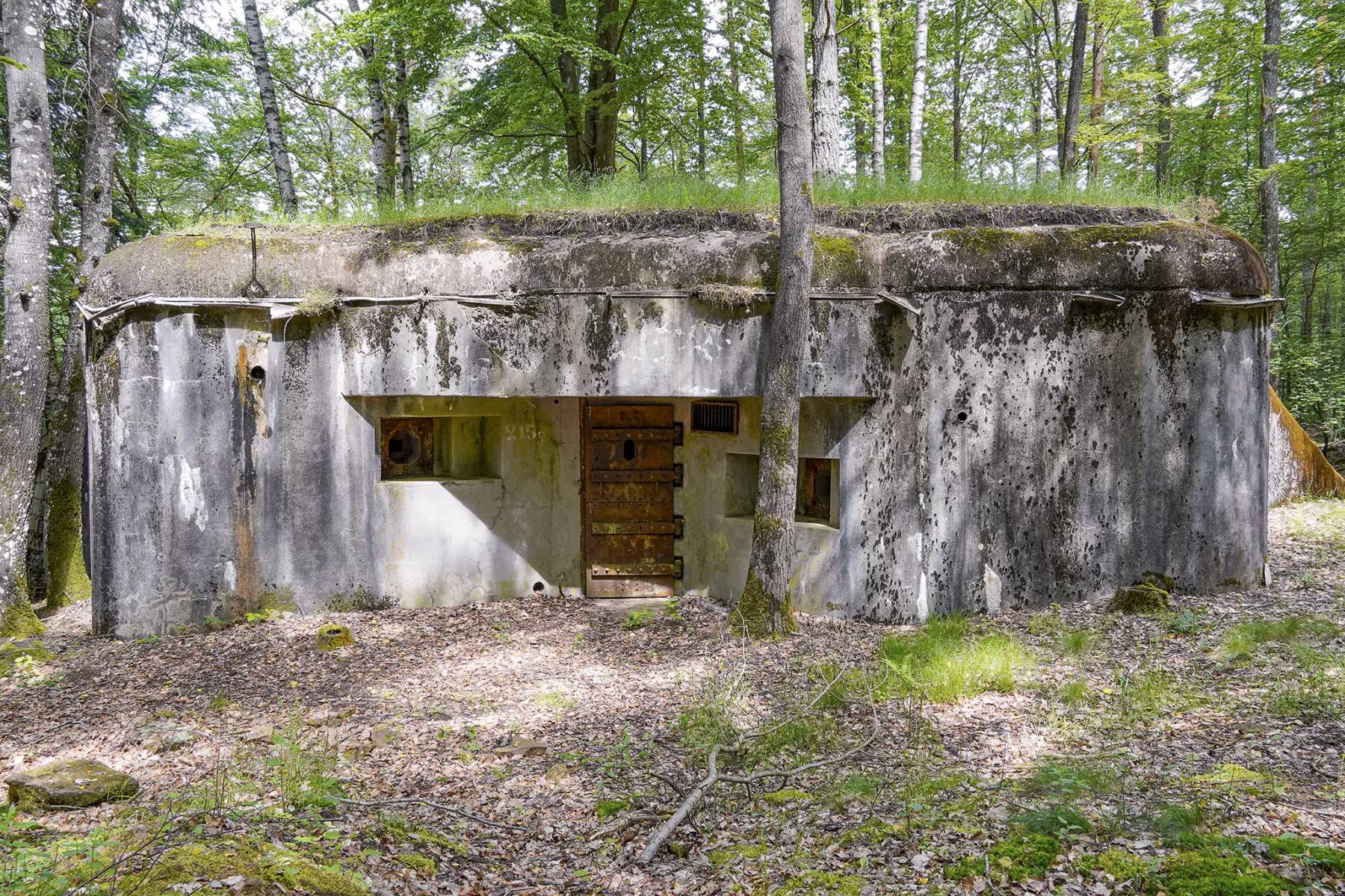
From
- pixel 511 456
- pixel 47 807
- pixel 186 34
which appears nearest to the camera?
pixel 47 807

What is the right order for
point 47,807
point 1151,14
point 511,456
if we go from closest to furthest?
point 47,807 → point 511,456 → point 1151,14

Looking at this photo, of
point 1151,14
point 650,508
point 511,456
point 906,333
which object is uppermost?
point 1151,14

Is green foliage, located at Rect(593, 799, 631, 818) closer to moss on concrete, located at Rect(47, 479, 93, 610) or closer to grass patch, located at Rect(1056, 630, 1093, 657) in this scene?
grass patch, located at Rect(1056, 630, 1093, 657)

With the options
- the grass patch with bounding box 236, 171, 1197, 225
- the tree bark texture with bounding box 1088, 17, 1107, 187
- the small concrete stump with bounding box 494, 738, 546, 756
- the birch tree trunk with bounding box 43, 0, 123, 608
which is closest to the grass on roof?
the grass patch with bounding box 236, 171, 1197, 225

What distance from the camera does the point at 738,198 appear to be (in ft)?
22.9

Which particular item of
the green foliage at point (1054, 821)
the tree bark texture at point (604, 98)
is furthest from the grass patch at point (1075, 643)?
the tree bark texture at point (604, 98)

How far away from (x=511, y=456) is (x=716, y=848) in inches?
180

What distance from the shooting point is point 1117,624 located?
18.8 feet

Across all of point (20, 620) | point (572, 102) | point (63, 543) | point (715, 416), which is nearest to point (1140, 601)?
point (715, 416)

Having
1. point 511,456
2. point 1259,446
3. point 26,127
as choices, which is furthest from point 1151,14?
point 26,127

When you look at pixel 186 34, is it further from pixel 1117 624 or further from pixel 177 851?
pixel 1117 624

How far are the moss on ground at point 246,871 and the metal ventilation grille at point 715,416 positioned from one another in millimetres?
4799

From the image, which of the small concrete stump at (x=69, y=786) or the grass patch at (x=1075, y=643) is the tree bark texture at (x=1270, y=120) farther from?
the small concrete stump at (x=69, y=786)

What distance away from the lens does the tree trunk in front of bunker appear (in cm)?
562
